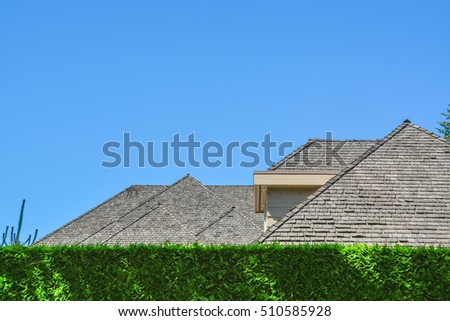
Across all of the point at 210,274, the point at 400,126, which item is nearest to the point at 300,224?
the point at 210,274

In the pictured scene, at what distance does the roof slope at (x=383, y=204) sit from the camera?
65.3 feet

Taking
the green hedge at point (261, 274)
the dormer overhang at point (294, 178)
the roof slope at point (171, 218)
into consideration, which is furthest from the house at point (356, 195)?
the green hedge at point (261, 274)

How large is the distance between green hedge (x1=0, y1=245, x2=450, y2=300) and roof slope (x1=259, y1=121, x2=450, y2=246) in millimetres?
2863

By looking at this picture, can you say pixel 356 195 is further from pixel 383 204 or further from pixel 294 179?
pixel 294 179

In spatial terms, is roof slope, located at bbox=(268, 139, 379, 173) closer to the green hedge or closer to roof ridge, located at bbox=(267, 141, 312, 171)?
roof ridge, located at bbox=(267, 141, 312, 171)

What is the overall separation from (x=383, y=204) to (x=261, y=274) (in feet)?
20.9

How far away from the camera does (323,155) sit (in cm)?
2739

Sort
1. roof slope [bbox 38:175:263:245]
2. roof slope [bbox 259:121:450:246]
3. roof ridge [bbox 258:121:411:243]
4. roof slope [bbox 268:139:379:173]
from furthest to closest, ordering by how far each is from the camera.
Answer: roof slope [bbox 38:175:263:245], roof slope [bbox 268:139:379:173], roof ridge [bbox 258:121:411:243], roof slope [bbox 259:121:450:246]

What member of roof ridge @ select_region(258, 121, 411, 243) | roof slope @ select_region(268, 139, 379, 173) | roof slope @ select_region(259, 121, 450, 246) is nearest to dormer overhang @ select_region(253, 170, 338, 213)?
roof slope @ select_region(268, 139, 379, 173)

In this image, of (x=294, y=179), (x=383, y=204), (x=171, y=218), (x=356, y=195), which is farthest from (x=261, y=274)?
(x=171, y=218)

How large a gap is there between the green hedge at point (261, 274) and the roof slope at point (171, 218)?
1856 centimetres

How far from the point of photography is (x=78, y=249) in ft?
56.4

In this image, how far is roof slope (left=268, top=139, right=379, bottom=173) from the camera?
85.7ft
